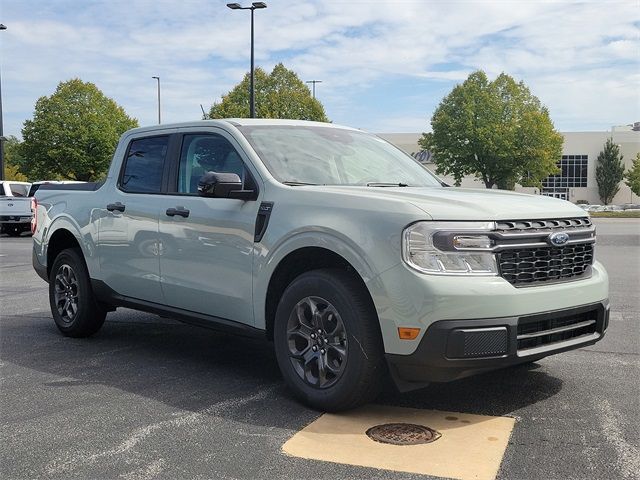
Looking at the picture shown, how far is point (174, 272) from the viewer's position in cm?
542

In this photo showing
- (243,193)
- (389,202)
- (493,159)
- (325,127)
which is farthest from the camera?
(493,159)

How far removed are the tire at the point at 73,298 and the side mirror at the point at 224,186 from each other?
88.7 inches

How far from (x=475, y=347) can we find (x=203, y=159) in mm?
2631

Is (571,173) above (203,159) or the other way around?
above

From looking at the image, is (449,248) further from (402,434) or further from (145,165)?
(145,165)

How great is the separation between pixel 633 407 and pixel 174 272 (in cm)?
325

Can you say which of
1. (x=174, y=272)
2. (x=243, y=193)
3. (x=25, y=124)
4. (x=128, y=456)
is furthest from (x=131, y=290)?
(x=25, y=124)

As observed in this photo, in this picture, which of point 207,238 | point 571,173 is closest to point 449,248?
point 207,238

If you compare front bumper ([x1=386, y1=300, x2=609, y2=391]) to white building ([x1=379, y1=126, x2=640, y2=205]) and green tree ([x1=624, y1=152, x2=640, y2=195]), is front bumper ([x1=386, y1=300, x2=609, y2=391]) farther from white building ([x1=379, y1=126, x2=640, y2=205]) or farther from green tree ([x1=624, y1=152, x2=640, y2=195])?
green tree ([x1=624, y1=152, x2=640, y2=195])

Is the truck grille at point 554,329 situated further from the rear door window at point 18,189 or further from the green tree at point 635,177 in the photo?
the green tree at point 635,177

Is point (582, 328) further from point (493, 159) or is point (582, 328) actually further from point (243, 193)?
point (493, 159)

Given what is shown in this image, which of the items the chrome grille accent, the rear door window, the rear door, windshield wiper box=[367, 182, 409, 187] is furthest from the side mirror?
the rear door window

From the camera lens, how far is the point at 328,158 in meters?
5.32

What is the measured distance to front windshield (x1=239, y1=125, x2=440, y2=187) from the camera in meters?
5.07
